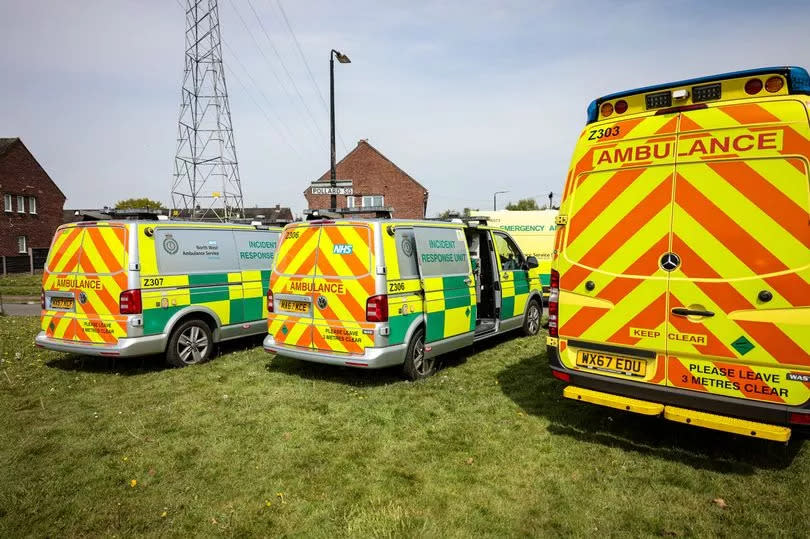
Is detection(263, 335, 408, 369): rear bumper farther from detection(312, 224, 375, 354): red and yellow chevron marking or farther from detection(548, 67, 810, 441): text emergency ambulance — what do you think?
detection(548, 67, 810, 441): text emergency ambulance

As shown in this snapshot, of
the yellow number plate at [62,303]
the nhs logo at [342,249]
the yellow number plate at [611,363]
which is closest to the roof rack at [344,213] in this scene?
the nhs logo at [342,249]

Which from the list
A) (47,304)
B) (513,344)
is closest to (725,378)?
(513,344)

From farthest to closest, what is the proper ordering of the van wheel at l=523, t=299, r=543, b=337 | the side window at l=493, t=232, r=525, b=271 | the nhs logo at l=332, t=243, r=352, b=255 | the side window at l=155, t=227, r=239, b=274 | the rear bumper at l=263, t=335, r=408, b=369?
the van wheel at l=523, t=299, r=543, b=337 → the side window at l=493, t=232, r=525, b=271 → the side window at l=155, t=227, r=239, b=274 → the nhs logo at l=332, t=243, r=352, b=255 → the rear bumper at l=263, t=335, r=408, b=369

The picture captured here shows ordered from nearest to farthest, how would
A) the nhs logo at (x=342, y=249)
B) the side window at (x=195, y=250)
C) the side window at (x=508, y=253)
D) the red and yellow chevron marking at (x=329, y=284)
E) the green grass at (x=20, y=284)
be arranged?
the red and yellow chevron marking at (x=329, y=284) → the nhs logo at (x=342, y=249) → the side window at (x=195, y=250) → the side window at (x=508, y=253) → the green grass at (x=20, y=284)

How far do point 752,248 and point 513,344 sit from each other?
209 inches

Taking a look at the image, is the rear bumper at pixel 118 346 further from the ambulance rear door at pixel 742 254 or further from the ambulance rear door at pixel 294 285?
the ambulance rear door at pixel 742 254

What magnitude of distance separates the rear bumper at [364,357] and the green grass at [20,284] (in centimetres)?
1803

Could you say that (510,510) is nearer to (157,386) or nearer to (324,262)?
(324,262)

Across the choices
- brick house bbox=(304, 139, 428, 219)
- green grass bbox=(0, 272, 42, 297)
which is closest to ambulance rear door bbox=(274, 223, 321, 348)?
green grass bbox=(0, 272, 42, 297)

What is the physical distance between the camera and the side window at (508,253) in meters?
8.90

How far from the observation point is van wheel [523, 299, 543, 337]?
9348 millimetres

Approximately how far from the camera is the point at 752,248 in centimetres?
373

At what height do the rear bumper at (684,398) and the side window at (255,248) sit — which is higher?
the side window at (255,248)

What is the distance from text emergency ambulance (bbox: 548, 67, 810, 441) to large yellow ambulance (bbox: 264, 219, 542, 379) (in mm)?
2063
